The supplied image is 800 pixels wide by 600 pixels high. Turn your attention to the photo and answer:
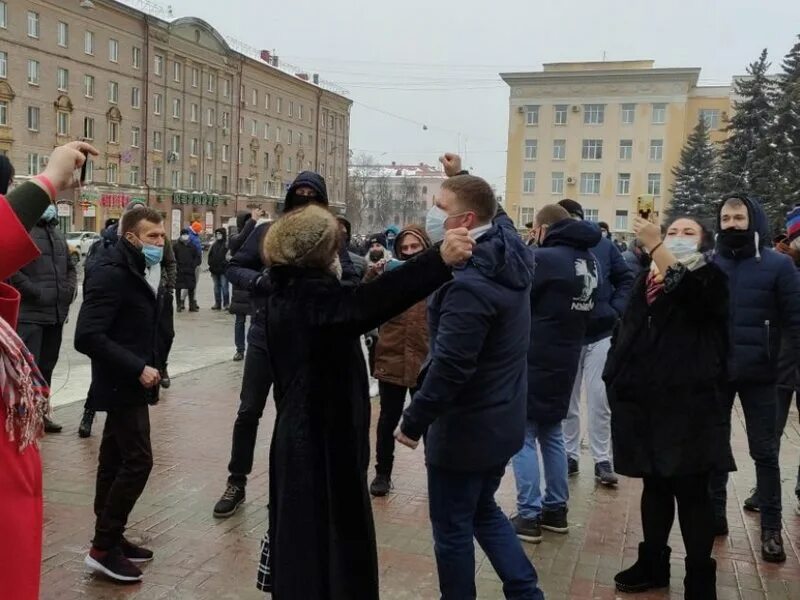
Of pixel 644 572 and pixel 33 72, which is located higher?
pixel 33 72

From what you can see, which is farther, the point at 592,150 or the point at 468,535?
the point at 592,150

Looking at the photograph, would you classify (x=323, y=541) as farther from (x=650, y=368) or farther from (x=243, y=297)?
(x=243, y=297)

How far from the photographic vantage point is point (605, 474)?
19.1 feet

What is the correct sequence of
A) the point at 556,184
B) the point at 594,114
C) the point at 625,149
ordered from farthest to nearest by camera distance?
the point at 556,184 → the point at 594,114 → the point at 625,149

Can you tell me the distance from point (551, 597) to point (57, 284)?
4.68 meters

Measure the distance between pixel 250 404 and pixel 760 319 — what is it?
10.3ft

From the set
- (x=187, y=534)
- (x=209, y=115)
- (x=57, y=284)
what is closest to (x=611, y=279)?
(x=187, y=534)

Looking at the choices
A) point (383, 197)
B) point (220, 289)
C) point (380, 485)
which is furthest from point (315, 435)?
point (383, 197)

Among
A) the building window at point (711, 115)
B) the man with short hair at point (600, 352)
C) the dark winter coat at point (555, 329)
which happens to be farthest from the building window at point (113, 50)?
the dark winter coat at point (555, 329)

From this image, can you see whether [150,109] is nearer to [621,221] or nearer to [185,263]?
[621,221]

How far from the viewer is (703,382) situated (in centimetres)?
369

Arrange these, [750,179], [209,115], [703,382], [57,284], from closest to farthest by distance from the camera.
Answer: [703,382]
[57,284]
[750,179]
[209,115]

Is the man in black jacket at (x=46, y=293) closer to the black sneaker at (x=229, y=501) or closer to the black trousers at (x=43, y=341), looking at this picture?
the black trousers at (x=43, y=341)

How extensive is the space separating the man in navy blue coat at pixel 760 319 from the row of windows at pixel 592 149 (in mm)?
68532
